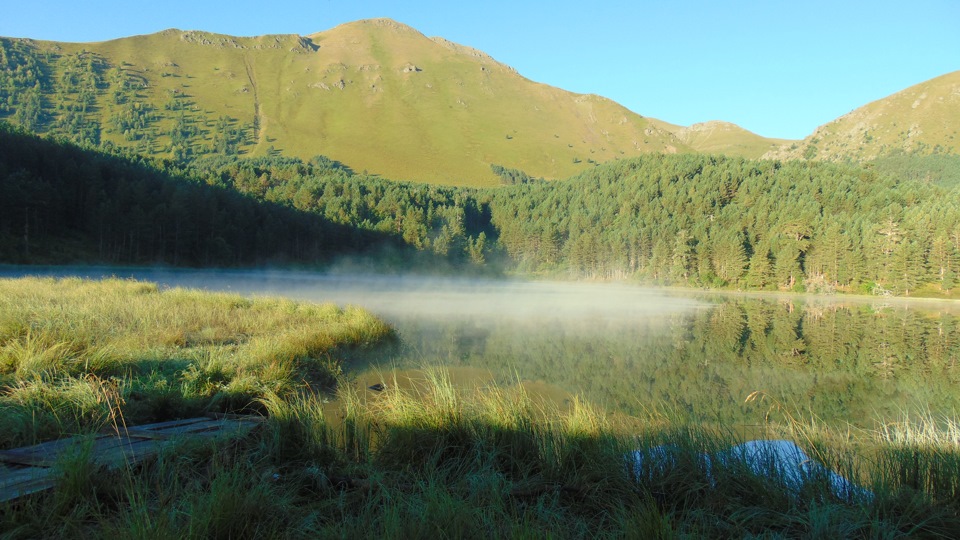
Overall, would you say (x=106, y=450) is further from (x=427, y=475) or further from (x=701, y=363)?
(x=701, y=363)

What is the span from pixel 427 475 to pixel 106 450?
2.83 metres

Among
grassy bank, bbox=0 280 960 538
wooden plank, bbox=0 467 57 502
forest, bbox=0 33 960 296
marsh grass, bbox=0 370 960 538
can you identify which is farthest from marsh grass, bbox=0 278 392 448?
forest, bbox=0 33 960 296

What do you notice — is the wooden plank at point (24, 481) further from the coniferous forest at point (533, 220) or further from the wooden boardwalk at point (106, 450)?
the coniferous forest at point (533, 220)

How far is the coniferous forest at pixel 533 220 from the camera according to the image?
197 ft

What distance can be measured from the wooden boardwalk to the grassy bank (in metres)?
0.14

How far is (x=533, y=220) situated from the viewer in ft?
389

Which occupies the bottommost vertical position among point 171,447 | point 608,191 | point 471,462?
point 471,462

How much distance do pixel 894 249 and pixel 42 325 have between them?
77.6 metres

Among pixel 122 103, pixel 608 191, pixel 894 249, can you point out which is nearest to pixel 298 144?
pixel 122 103

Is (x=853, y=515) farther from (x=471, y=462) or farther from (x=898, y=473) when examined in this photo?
(x=471, y=462)

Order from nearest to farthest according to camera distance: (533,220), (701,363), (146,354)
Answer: (146,354)
(701,363)
(533,220)

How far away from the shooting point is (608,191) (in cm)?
12156

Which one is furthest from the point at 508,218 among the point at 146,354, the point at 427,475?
the point at 427,475

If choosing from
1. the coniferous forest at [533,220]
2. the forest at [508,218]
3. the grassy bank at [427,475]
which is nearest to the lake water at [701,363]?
the grassy bank at [427,475]
